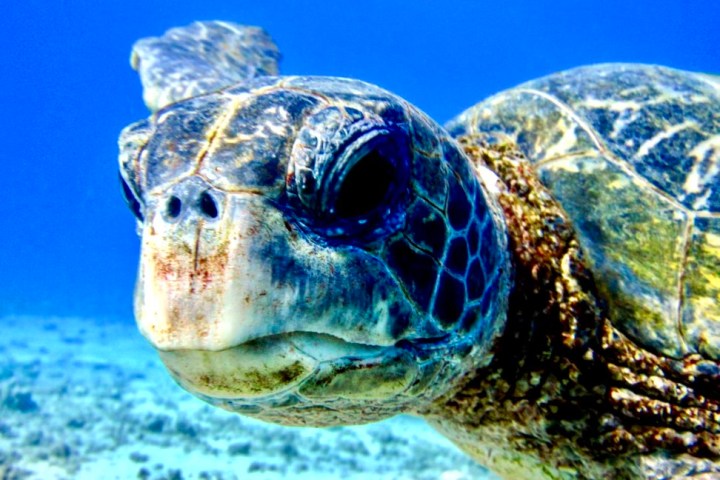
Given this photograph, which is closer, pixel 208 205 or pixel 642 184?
pixel 208 205

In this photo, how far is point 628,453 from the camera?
2.13m

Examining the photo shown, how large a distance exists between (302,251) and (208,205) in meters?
0.28

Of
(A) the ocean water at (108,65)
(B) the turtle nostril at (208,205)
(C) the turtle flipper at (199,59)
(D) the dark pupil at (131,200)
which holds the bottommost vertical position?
(B) the turtle nostril at (208,205)

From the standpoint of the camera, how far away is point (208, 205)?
1443 mm

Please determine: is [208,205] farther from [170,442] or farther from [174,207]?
[170,442]

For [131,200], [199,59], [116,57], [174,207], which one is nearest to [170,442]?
[199,59]

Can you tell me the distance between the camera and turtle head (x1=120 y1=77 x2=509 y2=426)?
140 cm

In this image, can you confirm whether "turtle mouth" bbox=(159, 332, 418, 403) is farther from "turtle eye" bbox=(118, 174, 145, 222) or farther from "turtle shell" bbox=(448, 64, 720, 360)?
"turtle shell" bbox=(448, 64, 720, 360)

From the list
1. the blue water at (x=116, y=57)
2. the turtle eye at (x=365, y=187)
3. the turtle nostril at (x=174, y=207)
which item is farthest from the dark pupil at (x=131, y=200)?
the blue water at (x=116, y=57)

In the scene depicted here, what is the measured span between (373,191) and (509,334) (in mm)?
987

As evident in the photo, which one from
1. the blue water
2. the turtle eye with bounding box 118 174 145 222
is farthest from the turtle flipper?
the blue water

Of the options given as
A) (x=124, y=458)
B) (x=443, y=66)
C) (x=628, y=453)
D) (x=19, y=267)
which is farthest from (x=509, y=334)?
(x=443, y=66)

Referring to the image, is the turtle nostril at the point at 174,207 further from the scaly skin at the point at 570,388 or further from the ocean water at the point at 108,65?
the ocean water at the point at 108,65

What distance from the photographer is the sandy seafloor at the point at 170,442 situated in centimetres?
653
